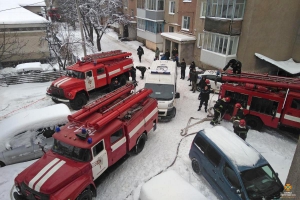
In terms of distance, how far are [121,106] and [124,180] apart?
99.8 inches

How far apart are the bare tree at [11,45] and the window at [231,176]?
19762 millimetres

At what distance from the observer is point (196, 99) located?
13664mm

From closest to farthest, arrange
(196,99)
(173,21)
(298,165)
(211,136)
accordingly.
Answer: (298,165), (211,136), (196,99), (173,21)

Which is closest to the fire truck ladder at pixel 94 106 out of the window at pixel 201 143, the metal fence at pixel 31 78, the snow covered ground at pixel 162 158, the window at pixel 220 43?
the snow covered ground at pixel 162 158

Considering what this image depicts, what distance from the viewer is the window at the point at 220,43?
16688 millimetres

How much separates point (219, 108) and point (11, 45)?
18.3m

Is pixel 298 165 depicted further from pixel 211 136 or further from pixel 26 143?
pixel 26 143

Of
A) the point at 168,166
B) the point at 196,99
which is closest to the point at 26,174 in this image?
the point at 168,166

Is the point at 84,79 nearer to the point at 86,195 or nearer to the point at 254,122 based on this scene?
the point at 86,195

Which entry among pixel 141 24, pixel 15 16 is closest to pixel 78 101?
pixel 15 16

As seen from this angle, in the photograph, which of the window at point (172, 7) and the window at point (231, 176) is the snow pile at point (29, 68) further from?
the window at point (231, 176)

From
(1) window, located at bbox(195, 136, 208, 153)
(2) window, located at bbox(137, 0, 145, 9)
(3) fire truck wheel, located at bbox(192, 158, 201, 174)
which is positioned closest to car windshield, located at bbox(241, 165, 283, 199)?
(1) window, located at bbox(195, 136, 208, 153)

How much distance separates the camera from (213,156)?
22.2 feet

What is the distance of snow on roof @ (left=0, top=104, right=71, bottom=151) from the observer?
315 inches
